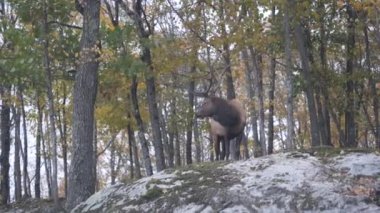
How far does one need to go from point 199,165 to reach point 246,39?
7.73 meters

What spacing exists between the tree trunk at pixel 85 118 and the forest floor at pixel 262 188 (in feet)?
9.46

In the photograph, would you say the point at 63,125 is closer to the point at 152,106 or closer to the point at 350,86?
the point at 152,106

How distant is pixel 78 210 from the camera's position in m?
8.34

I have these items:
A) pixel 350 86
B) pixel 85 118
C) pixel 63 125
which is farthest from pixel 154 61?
pixel 63 125

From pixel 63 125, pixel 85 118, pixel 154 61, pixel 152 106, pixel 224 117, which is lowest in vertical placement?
pixel 224 117

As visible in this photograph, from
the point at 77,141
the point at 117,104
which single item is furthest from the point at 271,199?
the point at 117,104

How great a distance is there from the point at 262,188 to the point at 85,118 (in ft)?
18.2

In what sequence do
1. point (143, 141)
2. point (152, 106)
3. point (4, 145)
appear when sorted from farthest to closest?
point (4, 145), point (143, 141), point (152, 106)

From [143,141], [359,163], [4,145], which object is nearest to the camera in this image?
[359,163]

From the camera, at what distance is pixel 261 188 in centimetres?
698

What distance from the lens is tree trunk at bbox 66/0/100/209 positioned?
11.3 metres

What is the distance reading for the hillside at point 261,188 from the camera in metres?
6.50

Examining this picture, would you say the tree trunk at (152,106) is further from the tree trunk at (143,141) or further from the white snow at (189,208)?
the white snow at (189,208)

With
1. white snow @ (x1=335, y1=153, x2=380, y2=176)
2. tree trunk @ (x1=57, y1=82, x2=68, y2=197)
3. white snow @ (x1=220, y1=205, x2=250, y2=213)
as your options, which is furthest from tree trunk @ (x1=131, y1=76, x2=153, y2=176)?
white snow @ (x1=220, y1=205, x2=250, y2=213)
